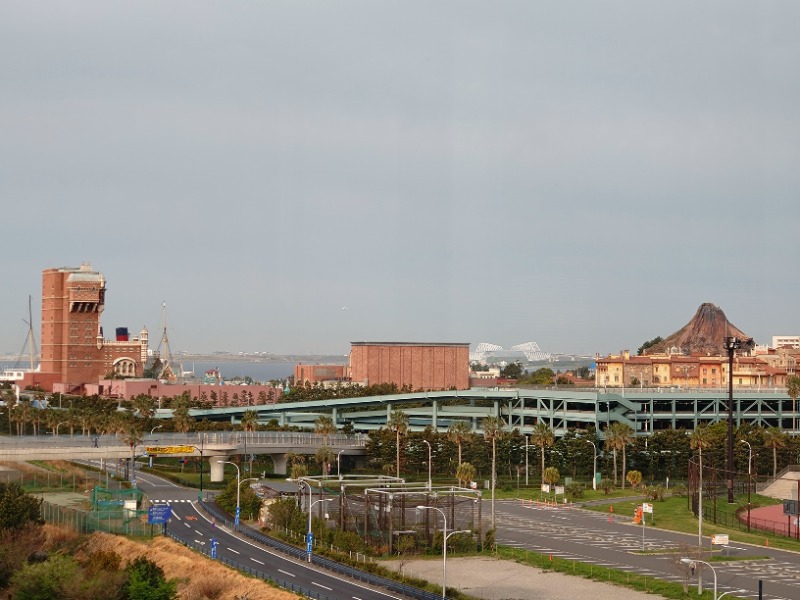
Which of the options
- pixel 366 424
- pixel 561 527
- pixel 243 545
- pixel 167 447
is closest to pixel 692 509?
pixel 561 527

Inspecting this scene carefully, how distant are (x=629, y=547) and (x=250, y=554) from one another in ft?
99.4

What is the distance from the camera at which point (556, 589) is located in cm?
7769

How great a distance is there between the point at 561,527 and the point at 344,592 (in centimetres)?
3866

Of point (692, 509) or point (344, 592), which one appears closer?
point (344, 592)

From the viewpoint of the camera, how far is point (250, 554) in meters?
90.6

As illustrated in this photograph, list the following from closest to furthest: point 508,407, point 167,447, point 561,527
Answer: point 561,527 < point 167,447 < point 508,407

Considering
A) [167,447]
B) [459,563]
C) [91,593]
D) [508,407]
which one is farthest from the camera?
[508,407]

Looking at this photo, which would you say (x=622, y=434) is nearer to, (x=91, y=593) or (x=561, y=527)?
(x=561, y=527)

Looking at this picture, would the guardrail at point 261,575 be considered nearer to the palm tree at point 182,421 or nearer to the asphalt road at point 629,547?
the asphalt road at point 629,547

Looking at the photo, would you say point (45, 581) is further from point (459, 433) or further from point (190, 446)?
point (459, 433)

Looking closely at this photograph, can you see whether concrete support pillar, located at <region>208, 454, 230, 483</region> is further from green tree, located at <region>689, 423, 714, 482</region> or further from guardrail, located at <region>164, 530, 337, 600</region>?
green tree, located at <region>689, 423, 714, 482</region>

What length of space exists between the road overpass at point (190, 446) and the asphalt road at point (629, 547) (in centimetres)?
3270

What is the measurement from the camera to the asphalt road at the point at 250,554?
7625 cm

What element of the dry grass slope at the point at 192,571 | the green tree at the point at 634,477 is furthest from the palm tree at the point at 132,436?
the green tree at the point at 634,477
